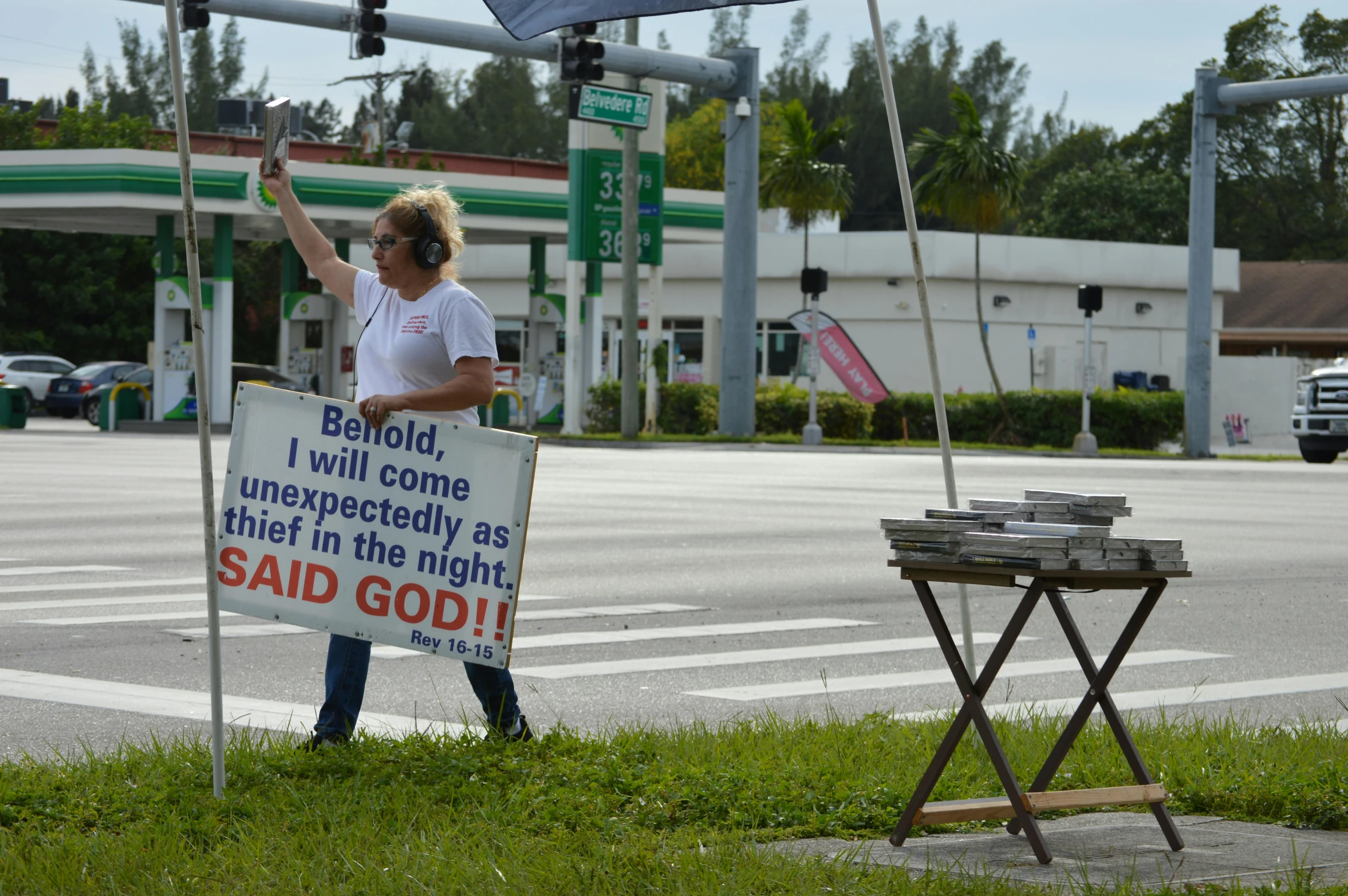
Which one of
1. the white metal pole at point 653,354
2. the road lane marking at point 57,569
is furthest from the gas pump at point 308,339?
the road lane marking at point 57,569

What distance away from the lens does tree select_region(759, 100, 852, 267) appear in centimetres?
4281

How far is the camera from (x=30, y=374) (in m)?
48.0

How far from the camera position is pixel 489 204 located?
40.1 m

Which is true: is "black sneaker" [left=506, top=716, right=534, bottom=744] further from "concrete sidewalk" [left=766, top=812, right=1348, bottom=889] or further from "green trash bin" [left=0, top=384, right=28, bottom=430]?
"green trash bin" [left=0, top=384, right=28, bottom=430]

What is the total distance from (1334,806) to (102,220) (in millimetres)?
39779

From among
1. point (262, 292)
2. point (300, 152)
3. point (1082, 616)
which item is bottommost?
point (1082, 616)

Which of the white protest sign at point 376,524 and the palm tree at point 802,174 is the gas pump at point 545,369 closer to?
the palm tree at point 802,174

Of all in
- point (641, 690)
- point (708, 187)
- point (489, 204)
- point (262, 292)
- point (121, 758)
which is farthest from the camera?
point (708, 187)

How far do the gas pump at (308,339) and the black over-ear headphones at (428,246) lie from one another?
115 ft

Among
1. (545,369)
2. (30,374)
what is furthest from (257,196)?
(30,374)

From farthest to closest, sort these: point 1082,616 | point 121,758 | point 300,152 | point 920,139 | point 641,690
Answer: point 300,152
point 920,139
point 1082,616
point 641,690
point 121,758

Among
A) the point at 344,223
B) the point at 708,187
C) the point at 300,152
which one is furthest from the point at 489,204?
the point at 708,187

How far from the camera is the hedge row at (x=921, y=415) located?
36500 millimetres

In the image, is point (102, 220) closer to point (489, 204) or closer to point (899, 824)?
point (489, 204)
